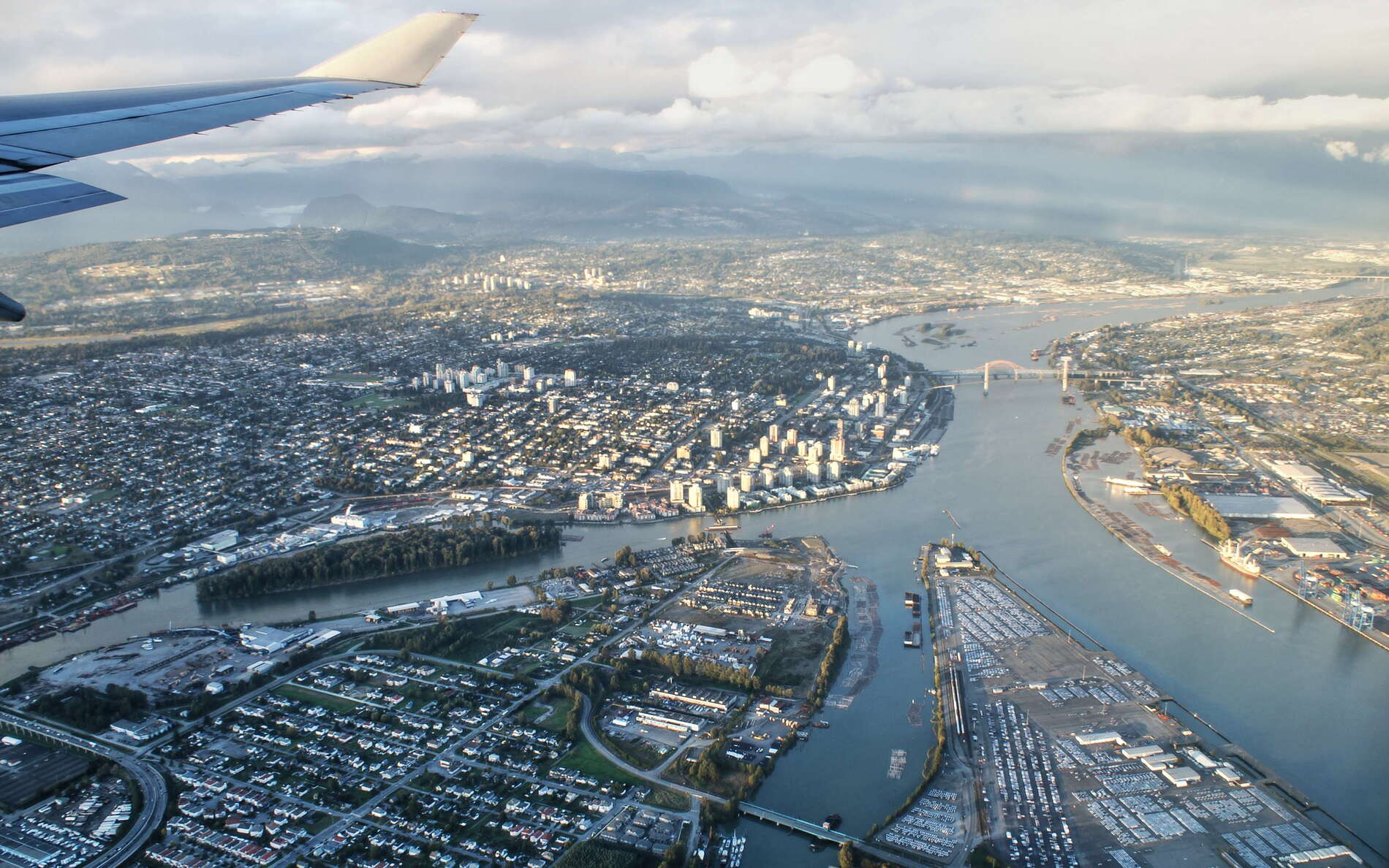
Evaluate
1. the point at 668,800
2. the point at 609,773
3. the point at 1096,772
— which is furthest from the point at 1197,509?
the point at 609,773

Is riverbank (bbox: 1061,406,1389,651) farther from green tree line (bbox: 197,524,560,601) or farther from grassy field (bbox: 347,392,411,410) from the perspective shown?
grassy field (bbox: 347,392,411,410)

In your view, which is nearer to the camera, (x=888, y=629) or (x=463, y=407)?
(x=888, y=629)

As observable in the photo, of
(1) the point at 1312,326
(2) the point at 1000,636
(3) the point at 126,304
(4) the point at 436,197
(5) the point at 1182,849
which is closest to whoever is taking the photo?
(5) the point at 1182,849

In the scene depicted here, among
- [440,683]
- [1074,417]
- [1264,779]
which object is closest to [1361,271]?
[1074,417]

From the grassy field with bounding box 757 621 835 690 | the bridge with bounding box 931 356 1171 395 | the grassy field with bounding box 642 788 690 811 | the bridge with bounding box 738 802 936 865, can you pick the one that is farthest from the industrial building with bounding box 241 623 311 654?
the bridge with bounding box 931 356 1171 395

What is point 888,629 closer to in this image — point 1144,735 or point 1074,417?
point 1144,735

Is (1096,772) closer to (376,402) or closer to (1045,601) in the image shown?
(1045,601)
